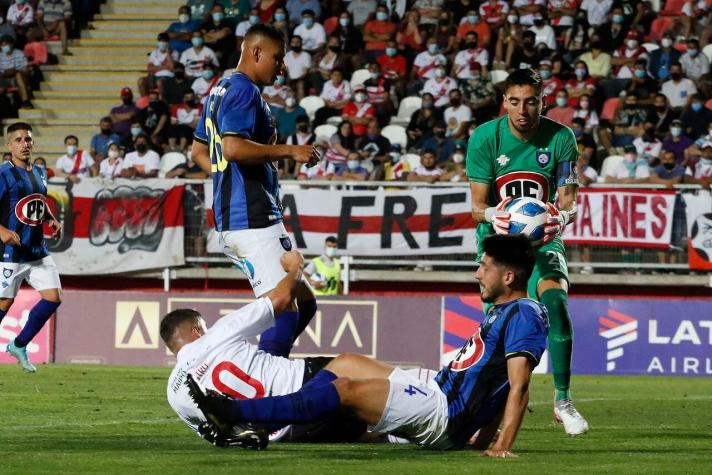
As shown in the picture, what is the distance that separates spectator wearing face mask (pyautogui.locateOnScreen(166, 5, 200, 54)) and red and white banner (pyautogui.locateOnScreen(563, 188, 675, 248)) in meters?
9.88

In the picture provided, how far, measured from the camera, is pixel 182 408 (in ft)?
24.8

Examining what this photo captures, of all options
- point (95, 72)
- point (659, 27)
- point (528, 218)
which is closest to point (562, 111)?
point (659, 27)

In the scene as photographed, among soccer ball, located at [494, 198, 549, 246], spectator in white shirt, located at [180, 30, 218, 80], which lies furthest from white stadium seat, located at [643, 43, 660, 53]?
soccer ball, located at [494, 198, 549, 246]

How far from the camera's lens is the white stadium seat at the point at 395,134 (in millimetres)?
22986

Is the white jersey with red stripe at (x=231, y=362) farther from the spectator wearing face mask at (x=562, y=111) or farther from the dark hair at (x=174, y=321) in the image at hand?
the spectator wearing face mask at (x=562, y=111)

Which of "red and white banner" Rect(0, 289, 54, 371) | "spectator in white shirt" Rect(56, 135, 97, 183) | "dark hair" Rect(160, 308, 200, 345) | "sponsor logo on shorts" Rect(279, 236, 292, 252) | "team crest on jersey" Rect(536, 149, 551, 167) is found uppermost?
"team crest on jersey" Rect(536, 149, 551, 167)

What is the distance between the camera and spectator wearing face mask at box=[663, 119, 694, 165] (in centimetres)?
2150

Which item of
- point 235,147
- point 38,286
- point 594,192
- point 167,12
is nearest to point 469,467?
point 235,147

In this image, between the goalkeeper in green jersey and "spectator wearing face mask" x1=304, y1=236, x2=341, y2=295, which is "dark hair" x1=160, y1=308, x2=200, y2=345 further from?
"spectator wearing face mask" x1=304, y1=236, x2=341, y2=295

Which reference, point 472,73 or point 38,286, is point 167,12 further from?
point 38,286

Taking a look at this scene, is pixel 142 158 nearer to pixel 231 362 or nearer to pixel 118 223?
pixel 118 223

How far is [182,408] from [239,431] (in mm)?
520

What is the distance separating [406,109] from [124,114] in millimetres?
5287

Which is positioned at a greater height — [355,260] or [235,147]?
[235,147]
